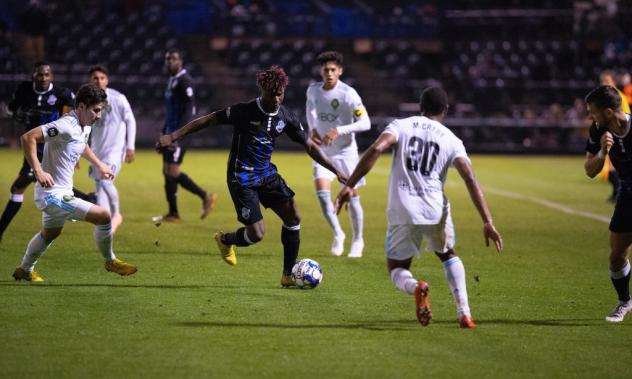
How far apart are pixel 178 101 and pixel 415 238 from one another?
7.85 meters

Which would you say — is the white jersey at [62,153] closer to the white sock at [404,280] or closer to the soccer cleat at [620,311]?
the white sock at [404,280]

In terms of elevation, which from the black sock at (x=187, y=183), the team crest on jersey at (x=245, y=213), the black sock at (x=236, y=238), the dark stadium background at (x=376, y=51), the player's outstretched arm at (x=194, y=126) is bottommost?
the dark stadium background at (x=376, y=51)

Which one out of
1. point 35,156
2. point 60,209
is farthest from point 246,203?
point 35,156

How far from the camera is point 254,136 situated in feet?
31.8

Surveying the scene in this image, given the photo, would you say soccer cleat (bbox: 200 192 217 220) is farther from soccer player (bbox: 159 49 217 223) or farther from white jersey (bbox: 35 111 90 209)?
white jersey (bbox: 35 111 90 209)

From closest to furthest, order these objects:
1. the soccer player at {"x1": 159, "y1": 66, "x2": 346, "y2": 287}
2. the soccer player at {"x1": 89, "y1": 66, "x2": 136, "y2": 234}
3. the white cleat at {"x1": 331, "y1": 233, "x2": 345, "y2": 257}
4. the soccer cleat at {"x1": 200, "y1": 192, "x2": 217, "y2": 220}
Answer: the soccer player at {"x1": 159, "y1": 66, "x2": 346, "y2": 287} → the white cleat at {"x1": 331, "y1": 233, "x2": 345, "y2": 257} → the soccer player at {"x1": 89, "y1": 66, "x2": 136, "y2": 234} → the soccer cleat at {"x1": 200, "y1": 192, "x2": 217, "y2": 220}

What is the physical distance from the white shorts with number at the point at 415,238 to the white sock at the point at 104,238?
10.0ft

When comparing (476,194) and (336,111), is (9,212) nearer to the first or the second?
(336,111)

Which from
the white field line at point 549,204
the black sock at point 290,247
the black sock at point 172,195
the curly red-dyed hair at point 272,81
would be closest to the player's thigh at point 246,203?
the black sock at point 290,247

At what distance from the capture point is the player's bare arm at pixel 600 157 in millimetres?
8144

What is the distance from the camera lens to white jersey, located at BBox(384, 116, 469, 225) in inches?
309

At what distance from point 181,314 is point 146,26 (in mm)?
26020

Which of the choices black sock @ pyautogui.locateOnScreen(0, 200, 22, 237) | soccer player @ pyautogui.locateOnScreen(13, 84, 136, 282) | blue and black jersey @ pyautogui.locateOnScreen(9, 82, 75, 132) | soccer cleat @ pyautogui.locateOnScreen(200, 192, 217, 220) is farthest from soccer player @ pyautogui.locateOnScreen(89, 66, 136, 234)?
soccer player @ pyautogui.locateOnScreen(13, 84, 136, 282)

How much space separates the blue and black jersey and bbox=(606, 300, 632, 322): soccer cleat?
6.71 meters
